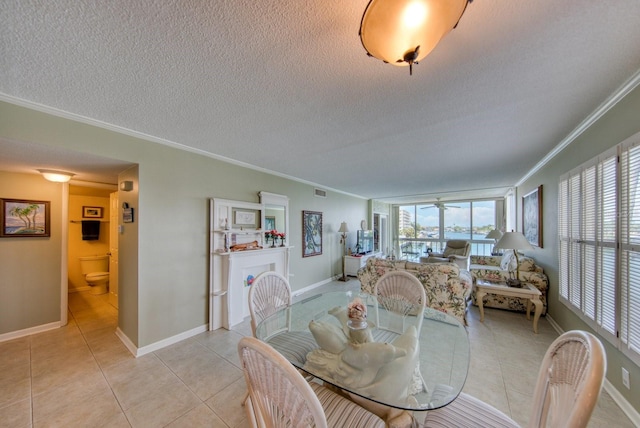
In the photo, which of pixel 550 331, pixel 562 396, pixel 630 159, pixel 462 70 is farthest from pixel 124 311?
pixel 550 331

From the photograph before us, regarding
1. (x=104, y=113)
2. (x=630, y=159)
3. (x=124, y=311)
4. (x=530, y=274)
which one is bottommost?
(x=124, y=311)

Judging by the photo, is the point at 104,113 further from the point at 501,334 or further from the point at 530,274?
the point at 530,274

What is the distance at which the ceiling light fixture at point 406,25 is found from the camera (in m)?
0.83

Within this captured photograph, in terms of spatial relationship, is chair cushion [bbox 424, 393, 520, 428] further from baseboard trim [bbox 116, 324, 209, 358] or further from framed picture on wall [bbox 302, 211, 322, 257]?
framed picture on wall [bbox 302, 211, 322, 257]

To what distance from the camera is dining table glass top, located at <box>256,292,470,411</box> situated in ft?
3.67

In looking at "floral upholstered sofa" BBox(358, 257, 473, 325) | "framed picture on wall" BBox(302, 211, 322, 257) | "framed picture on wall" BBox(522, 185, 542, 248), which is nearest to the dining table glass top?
"floral upholstered sofa" BBox(358, 257, 473, 325)

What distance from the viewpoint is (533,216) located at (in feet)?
12.6

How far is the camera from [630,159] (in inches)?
63.3

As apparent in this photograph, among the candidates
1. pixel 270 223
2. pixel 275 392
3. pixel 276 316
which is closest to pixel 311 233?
pixel 270 223

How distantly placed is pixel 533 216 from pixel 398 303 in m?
3.35

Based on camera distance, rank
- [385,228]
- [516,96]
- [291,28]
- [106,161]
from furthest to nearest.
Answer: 1. [385,228]
2. [106,161]
3. [516,96]
4. [291,28]

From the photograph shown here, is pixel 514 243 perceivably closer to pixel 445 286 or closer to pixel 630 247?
pixel 445 286

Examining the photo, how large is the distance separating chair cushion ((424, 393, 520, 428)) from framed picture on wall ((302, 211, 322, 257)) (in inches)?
147

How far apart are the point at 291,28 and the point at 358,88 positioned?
65 centimetres
